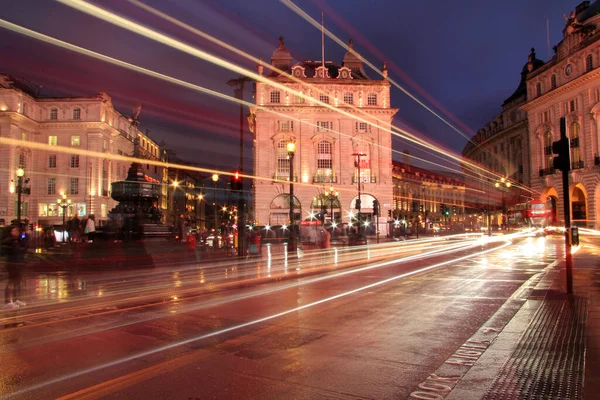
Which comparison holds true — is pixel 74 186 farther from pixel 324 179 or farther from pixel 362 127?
pixel 362 127

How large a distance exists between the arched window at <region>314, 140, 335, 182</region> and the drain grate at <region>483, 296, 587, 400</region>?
57.9 metres

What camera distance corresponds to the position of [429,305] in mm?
10102

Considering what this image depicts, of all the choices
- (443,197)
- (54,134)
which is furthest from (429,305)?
(443,197)

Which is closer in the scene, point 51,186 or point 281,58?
point 51,186

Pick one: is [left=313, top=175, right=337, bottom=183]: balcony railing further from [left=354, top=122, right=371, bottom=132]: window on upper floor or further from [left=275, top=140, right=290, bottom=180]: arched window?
[left=354, top=122, right=371, bottom=132]: window on upper floor

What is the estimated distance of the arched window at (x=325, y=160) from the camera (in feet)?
217

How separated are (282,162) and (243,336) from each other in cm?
5892

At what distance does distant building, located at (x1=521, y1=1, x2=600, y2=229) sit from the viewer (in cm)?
5259

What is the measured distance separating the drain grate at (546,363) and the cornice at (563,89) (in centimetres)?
5368

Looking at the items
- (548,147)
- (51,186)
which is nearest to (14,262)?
(51,186)

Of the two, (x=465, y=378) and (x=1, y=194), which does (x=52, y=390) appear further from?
(x=1, y=194)

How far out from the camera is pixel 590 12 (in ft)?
182

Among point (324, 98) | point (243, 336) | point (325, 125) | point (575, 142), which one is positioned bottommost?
point (243, 336)

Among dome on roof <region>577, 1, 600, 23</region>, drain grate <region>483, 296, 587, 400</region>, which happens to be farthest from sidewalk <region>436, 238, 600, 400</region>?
dome on roof <region>577, 1, 600, 23</region>
